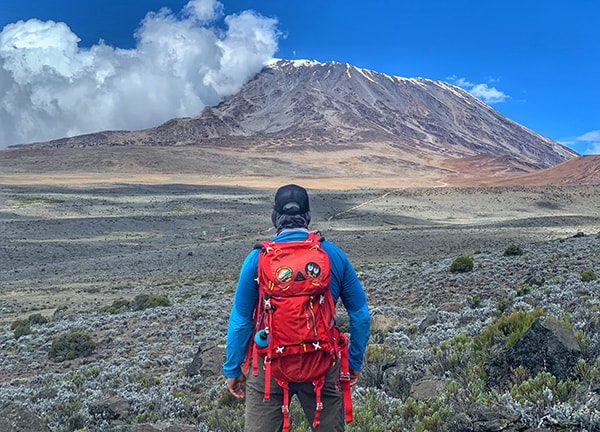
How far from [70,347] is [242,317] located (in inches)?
329

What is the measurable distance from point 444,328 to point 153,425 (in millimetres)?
5051

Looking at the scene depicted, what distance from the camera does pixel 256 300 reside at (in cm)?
288

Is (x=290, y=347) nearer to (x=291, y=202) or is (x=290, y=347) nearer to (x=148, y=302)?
(x=291, y=202)

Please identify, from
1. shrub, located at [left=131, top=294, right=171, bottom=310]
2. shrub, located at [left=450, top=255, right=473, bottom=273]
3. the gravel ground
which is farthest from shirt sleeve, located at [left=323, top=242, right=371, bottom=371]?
shrub, located at [left=450, top=255, right=473, bottom=273]

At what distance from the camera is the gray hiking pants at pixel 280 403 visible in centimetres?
281

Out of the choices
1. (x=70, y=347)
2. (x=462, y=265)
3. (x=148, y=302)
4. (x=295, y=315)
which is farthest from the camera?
(x=462, y=265)

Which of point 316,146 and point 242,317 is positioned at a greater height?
point 316,146

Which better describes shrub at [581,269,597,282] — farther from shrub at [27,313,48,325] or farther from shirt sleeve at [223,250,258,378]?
shrub at [27,313,48,325]

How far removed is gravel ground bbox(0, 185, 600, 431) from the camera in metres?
6.96

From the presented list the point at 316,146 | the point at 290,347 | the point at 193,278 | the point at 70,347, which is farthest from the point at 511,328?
the point at 316,146

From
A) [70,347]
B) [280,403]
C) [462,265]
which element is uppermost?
[280,403]

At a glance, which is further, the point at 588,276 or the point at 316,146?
the point at 316,146

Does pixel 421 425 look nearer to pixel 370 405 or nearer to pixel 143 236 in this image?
pixel 370 405

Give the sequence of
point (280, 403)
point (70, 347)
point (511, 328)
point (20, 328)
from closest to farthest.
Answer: point (280, 403) < point (511, 328) < point (70, 347) < point (20, 328)
